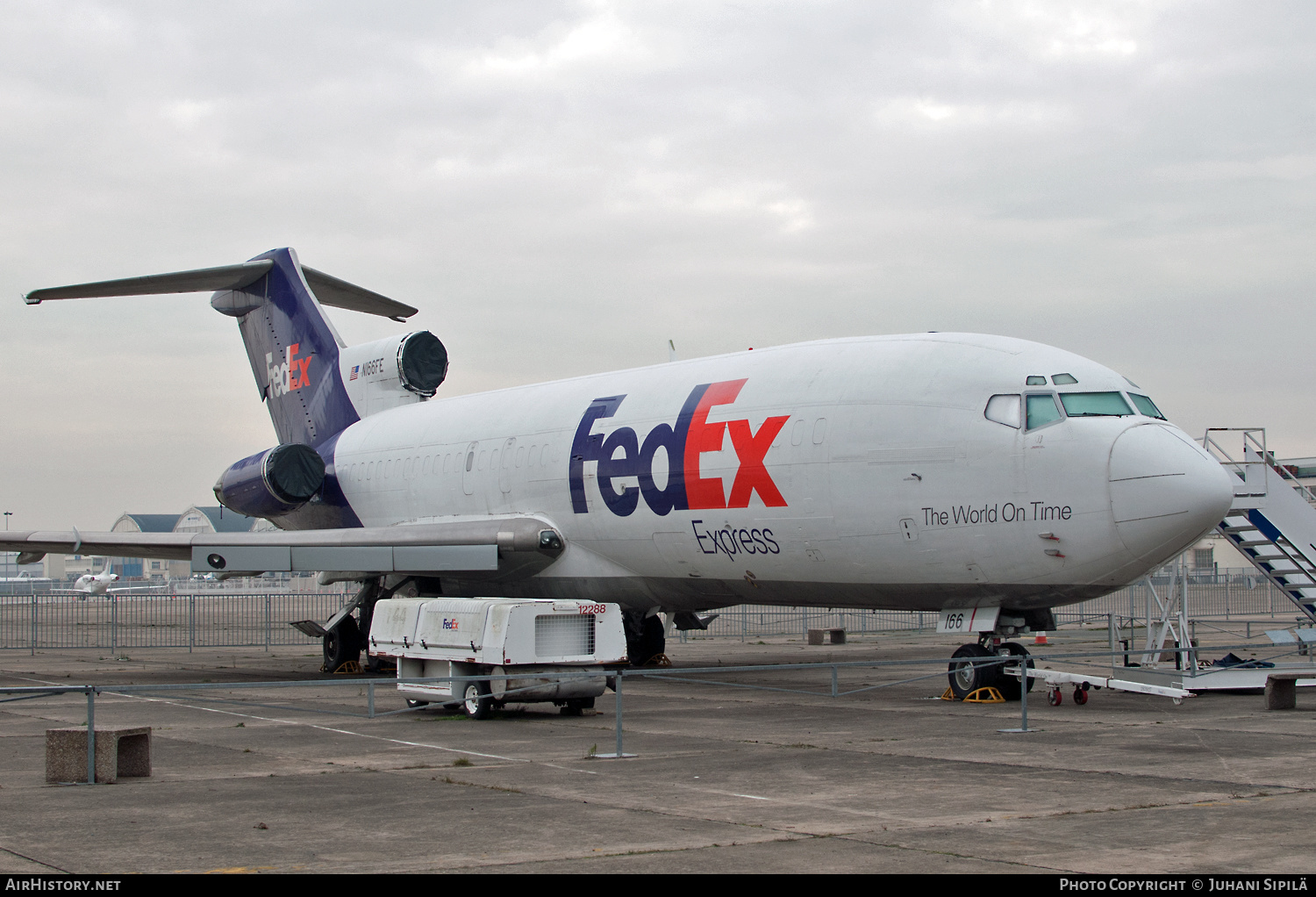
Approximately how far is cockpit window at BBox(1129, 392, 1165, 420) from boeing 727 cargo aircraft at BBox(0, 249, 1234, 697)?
171 mm

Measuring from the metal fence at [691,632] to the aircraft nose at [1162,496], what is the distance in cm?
1406

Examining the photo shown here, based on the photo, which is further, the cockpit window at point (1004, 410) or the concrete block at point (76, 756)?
the cockpit window at point (1004, 410)

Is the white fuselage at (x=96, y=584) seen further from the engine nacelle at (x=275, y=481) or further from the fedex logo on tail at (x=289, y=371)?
the engine nacelle at (x=275, y=481)

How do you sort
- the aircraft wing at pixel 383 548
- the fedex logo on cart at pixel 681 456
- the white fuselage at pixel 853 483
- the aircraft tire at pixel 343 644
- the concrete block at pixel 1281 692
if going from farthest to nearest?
1. the aircraft tire at pixel 343 644
2. the aircraft wing at pixel 383 548
3. the fedex logo on cart at pixel 681 456
4. the concrete block at pixel 1281 692
5. the white fuselage at pixel 853 483

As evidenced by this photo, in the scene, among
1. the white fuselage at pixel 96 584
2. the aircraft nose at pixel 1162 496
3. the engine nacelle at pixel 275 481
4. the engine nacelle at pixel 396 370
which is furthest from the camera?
the white fuselage at pixel 96 584

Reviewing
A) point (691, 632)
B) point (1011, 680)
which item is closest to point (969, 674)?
point (1011, 680)

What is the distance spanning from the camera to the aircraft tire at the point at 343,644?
982 inches

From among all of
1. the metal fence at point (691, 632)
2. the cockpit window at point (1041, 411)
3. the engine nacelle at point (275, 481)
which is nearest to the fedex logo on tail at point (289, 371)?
the engine nacelle at point (275, 481)

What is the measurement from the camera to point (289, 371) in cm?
3139

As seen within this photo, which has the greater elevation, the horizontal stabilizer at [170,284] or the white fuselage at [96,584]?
the horizontal stabilizer at [170,284]

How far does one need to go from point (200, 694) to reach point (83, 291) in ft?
39.7

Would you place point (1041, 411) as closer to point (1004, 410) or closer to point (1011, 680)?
point (1004, 410)

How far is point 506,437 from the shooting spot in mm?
23859
